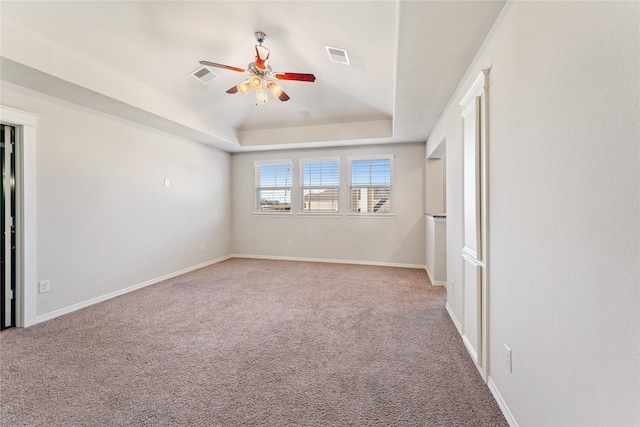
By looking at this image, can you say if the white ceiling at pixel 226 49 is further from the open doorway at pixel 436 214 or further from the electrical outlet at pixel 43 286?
the electrical outlet at pixel 43 286

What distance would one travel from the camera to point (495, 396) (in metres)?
1.71

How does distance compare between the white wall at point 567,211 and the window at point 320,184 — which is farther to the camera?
the window at point 320,184

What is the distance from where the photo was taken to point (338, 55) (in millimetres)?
3033

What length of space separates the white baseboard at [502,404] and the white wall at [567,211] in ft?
0.10

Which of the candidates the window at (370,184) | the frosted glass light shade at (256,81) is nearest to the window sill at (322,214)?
the window at (370,184)

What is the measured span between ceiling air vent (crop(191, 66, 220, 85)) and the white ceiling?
87 millimetres

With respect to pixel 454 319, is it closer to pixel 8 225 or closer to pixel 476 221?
pixel 476 221

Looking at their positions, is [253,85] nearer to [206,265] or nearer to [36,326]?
[36,326]

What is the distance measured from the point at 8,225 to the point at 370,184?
499cm

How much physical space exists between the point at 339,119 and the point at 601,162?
4.41m

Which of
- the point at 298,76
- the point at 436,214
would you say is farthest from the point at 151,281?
the point at 436,214

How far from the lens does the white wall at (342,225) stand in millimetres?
5238

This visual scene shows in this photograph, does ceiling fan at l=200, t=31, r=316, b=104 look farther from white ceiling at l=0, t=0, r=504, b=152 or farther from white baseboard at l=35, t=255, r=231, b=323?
→ white baseboard at l=35, t=255, r=231, b=323

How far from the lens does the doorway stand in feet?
8.86
